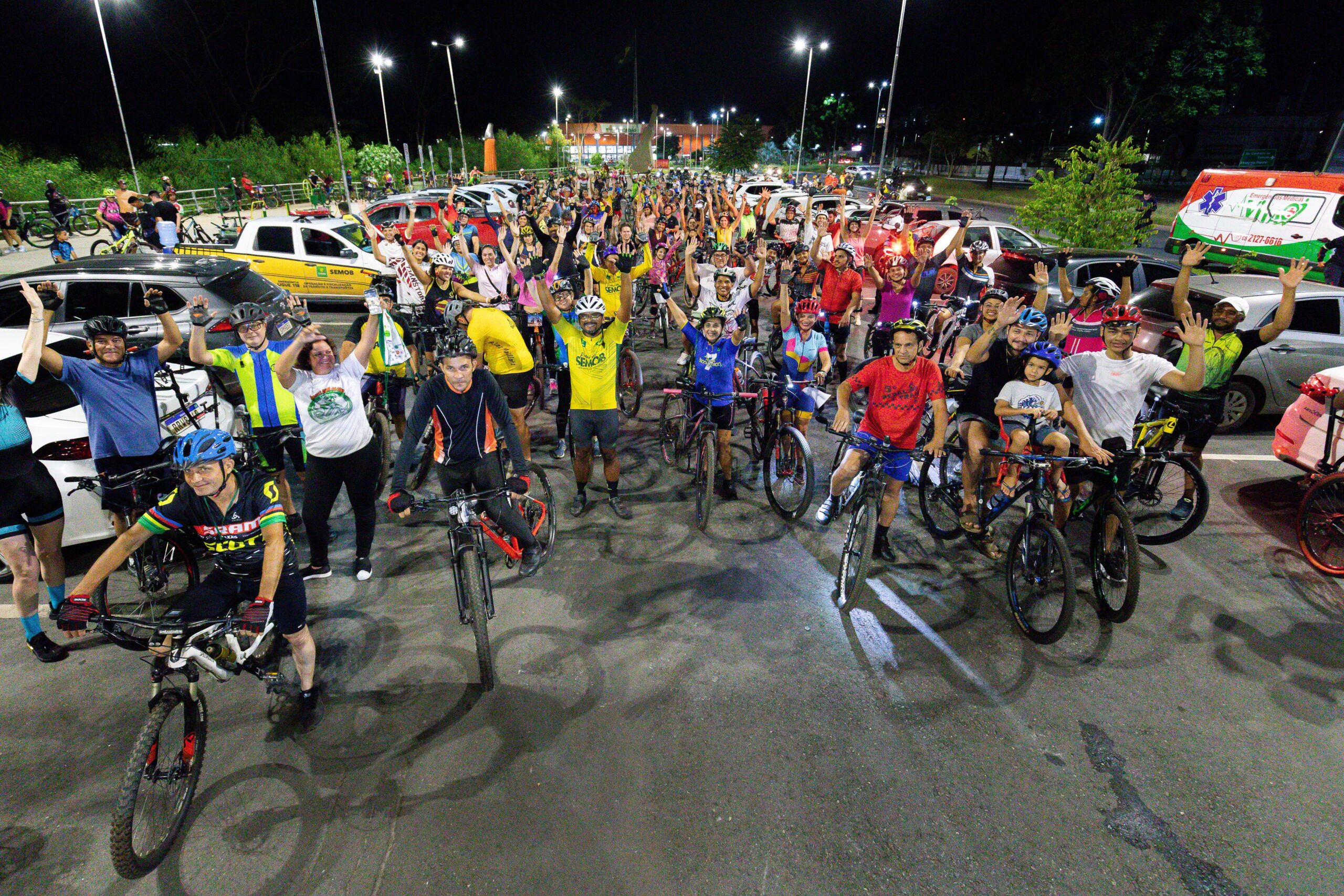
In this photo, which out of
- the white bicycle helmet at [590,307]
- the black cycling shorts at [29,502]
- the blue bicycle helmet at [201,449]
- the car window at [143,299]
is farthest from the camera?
the car window at [143,299]

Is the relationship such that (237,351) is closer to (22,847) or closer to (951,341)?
(22,847)

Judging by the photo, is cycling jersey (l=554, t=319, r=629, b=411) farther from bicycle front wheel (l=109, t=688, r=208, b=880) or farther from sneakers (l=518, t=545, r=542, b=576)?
bicycle front wheel (l=109, t=688, r=208, b=880)

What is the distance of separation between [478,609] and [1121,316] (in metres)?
5.23

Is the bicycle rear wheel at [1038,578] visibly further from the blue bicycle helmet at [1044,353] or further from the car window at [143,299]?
the car window at [143,299]

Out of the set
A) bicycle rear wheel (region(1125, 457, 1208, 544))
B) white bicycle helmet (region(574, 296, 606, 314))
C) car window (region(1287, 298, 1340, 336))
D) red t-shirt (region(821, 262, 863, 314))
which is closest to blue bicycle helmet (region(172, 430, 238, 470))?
white bicycle helmet (region(574, 296, 606, 314))

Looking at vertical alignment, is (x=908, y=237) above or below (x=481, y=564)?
above

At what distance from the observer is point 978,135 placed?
192ft

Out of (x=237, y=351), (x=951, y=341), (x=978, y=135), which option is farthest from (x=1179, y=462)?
(x=978, y=135)

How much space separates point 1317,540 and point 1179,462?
1501 millimetres

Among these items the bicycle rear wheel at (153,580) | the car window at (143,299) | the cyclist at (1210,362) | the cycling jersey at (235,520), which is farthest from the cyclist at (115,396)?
the cyclist at (1210,362)

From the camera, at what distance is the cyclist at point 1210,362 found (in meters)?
5.91

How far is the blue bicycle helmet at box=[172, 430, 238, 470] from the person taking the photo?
3.22 m

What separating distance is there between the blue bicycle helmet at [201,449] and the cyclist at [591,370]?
111 inches

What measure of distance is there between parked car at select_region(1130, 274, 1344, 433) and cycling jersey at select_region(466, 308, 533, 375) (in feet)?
24.5
